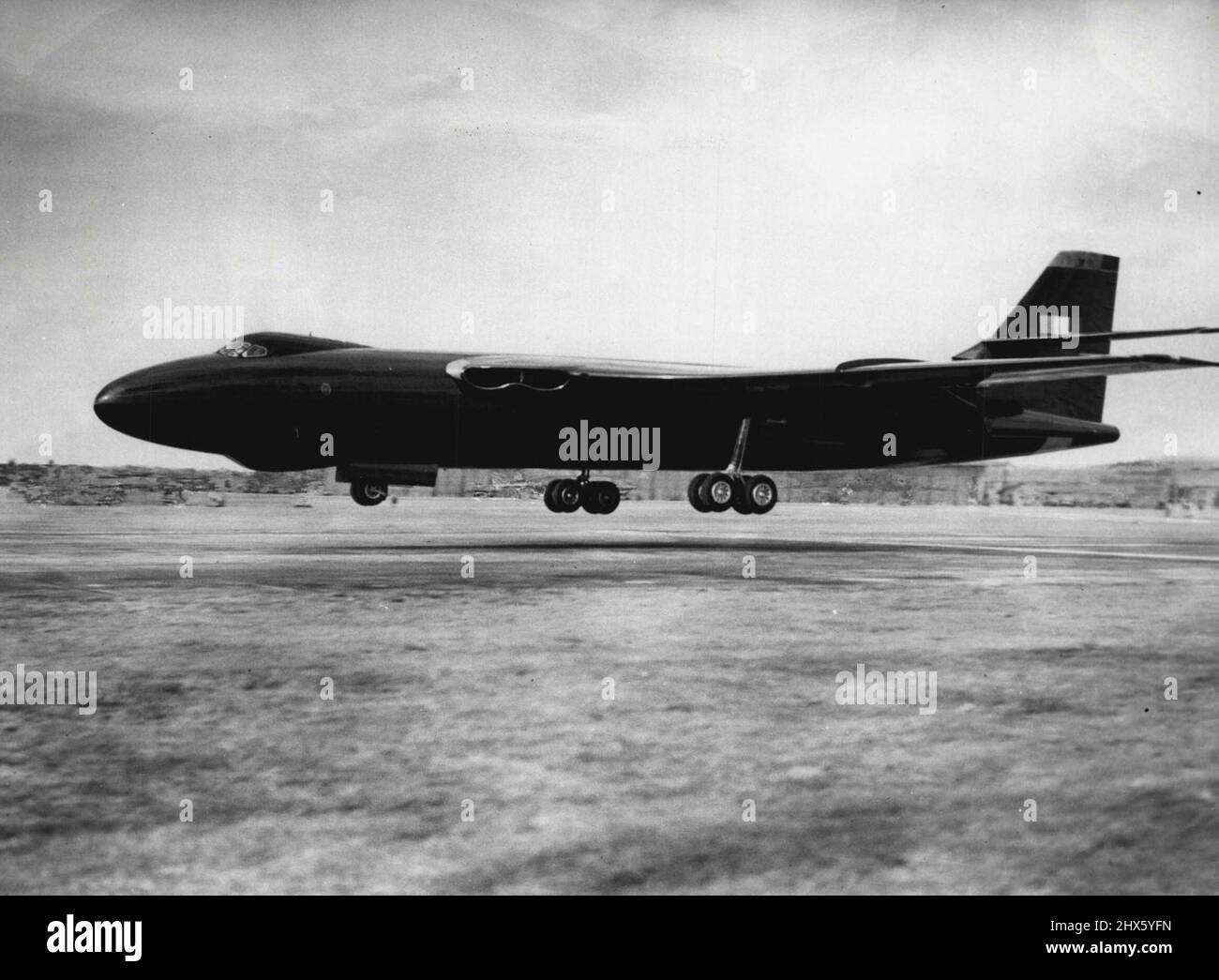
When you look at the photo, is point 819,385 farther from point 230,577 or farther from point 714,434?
point 230,577

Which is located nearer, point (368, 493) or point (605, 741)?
point (605, 741)

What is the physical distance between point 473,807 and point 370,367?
59.8ft

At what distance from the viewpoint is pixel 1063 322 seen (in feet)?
101

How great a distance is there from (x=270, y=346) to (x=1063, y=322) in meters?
21.8

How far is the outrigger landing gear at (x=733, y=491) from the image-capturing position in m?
27.1

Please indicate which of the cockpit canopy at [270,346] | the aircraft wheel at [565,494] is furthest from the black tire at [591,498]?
the cockpit canopy at [270,346]

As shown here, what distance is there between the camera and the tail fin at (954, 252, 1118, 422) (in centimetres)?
2982

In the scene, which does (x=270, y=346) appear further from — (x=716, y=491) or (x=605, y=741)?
(x=605, y=741)

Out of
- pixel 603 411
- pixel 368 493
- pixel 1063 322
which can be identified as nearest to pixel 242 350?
pixel 368 493

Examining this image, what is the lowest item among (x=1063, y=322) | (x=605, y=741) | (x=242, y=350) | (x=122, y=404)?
(x=605, y=741)

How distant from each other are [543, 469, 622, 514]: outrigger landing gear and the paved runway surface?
1405 cm

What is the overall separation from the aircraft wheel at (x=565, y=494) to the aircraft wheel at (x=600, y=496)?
1.68 ft

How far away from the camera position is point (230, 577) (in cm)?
1562
